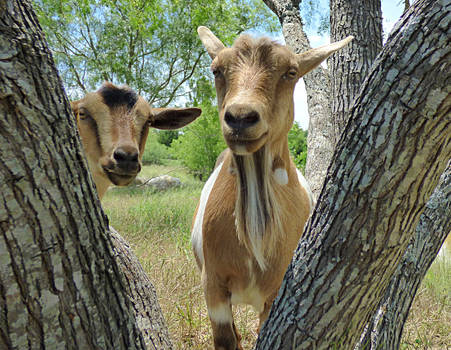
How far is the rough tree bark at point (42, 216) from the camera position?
3.44 ft

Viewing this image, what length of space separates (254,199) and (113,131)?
4.24 feet

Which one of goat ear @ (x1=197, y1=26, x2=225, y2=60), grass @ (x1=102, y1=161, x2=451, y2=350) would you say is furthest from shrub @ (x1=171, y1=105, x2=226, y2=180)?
goat ear @ (x1=197, y1=26, x2=225, y2=60)

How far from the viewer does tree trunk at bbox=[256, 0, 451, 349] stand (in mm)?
1300

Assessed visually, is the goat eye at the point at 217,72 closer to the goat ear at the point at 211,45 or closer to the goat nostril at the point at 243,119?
the goat ear at the point at 211,45

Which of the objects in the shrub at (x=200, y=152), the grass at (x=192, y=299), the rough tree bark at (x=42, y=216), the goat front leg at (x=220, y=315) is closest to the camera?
the rough tree bark at (x=42, y=216)

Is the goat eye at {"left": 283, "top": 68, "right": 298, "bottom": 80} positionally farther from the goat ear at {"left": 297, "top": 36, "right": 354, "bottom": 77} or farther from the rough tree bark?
the rough tree bark

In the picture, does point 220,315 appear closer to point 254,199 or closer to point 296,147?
point 254,199

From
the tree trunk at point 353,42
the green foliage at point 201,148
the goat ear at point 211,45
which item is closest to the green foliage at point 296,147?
the green foliage at point 201,148

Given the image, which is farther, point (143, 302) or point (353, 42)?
point (353, 42)

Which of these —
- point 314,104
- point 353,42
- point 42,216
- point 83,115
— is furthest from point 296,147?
point 42,216

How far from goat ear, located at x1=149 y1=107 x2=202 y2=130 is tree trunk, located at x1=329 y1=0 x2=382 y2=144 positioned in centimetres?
144

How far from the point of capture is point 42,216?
1106 millimetres

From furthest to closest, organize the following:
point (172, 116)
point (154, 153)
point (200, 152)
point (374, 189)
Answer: point (154, 153), point (200, 152), point (172, 116), point (374, 189)

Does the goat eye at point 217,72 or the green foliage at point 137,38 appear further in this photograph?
the green foliage at point 137,38
